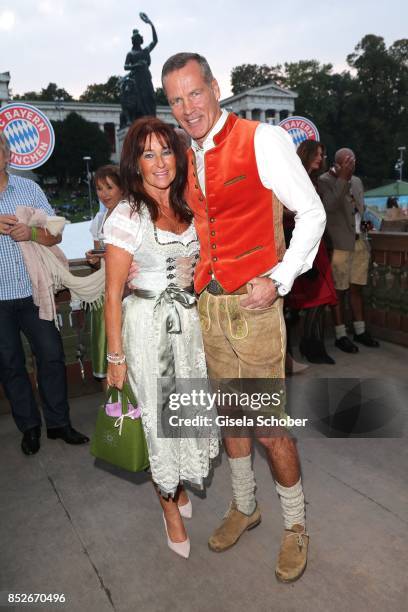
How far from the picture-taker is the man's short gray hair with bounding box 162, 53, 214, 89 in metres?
1.98

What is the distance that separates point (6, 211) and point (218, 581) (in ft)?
8.45

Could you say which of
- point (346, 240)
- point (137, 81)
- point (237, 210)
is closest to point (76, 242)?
point (346, 240)

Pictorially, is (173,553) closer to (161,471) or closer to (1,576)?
(161,471)

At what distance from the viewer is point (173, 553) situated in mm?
2359

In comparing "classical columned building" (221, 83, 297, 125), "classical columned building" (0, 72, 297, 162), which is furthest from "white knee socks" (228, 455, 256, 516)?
"classical columned building" (221, 83, 297, 125)

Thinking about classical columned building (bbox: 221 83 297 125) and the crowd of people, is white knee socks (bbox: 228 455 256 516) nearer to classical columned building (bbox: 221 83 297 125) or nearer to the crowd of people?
the crowd of people

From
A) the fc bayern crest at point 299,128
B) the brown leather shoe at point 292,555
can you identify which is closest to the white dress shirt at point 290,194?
the brown leather shoe at point 292,555

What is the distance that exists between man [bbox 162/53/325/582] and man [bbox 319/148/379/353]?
3.05 metres

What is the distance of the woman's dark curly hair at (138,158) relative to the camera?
204cm

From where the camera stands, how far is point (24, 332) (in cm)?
348

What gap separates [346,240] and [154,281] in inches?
134

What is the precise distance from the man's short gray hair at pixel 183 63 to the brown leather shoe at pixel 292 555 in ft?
6.78

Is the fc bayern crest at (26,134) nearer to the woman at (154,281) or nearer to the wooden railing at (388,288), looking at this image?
the woman at (154,281)

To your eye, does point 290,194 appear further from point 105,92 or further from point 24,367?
point 105,92
